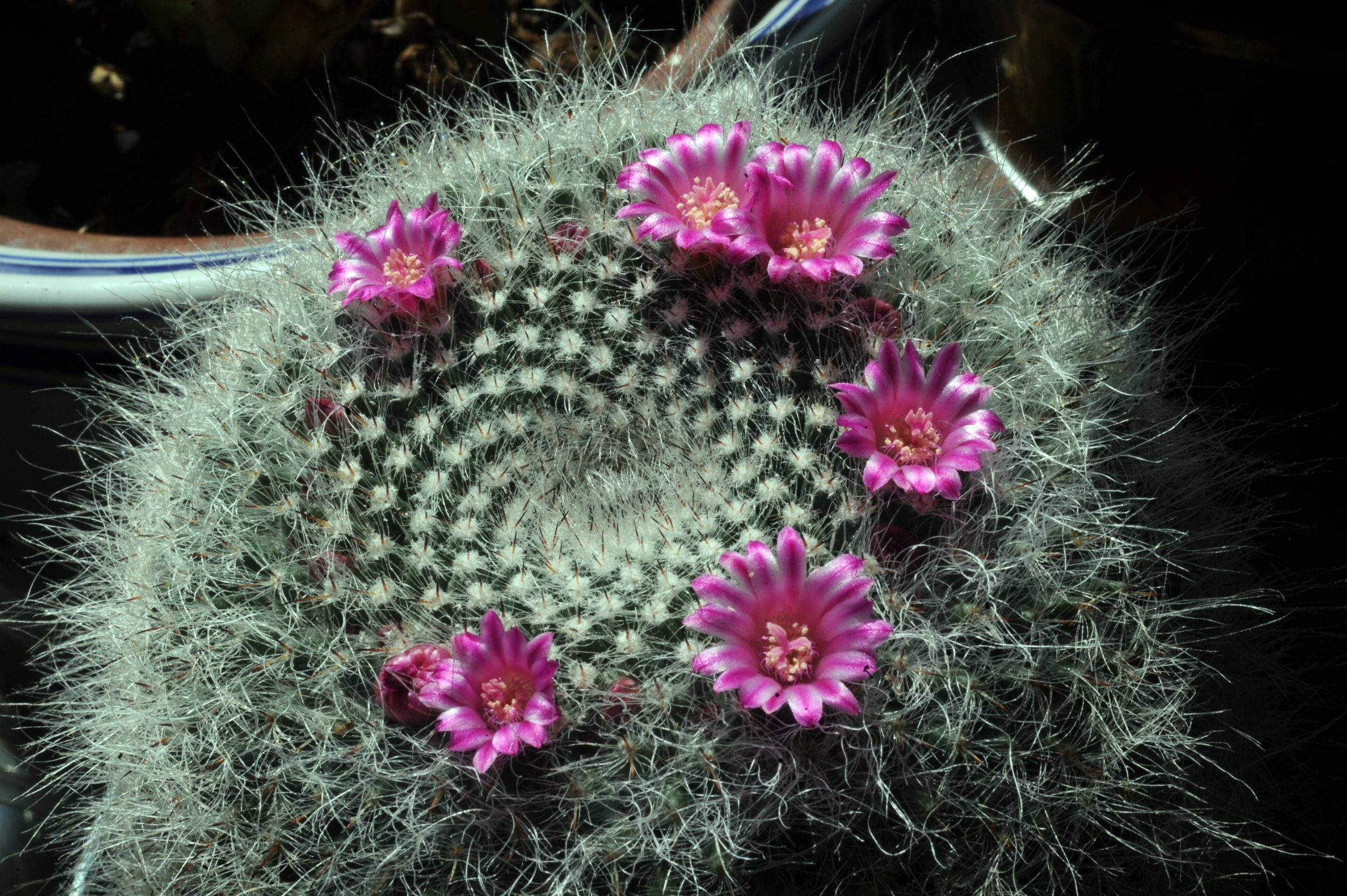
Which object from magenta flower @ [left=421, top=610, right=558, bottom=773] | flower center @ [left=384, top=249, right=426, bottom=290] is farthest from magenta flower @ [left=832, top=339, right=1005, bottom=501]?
flower center @ [left=384, top=249, right=426, bottom=290]

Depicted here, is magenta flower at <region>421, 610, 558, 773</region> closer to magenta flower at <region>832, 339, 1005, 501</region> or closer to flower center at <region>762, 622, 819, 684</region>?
flower center at <region>762, 622, 819, 684</region>

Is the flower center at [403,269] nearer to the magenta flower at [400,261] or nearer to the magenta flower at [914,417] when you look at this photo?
the magenta flower at [400,261]

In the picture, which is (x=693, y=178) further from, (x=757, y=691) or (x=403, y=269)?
(x=757, y=691)

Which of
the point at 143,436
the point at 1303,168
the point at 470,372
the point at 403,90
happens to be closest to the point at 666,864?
the point at 470,372

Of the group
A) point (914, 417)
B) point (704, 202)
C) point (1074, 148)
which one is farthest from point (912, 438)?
point (1074, 148)

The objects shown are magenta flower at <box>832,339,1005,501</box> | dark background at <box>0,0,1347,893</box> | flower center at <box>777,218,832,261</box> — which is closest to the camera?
magenta flower at <box>832,339,1005,501</box>

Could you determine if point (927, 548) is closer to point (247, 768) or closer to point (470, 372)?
point (470, 372)
